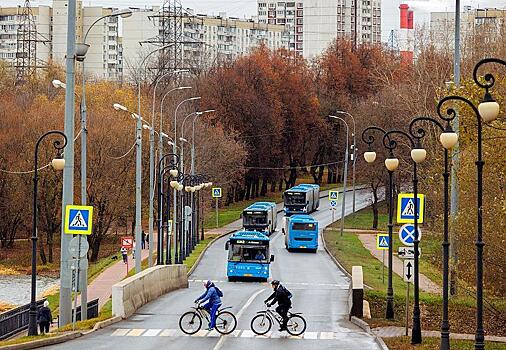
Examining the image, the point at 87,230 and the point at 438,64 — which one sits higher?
the point at 438,64

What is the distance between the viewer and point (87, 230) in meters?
26.8

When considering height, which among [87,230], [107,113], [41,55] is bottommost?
[87,230]

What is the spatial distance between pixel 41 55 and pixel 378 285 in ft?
455


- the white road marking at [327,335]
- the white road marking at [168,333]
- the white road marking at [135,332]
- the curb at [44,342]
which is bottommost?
the white road marking at [327,335]

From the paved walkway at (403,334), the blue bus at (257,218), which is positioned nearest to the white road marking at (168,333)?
the paved walkway at (403,334)

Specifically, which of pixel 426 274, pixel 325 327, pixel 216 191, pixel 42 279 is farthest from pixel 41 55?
pixel 325 327

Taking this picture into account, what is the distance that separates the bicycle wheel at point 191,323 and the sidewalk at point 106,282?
17.4 m

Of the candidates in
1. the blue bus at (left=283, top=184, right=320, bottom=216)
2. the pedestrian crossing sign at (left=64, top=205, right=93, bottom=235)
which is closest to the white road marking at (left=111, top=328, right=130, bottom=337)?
the pedestrian crossing sign at (left=64, top=205, right=93, bottom=235)

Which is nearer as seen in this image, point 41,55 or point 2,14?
point 41,55

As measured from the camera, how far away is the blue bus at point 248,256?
181ft

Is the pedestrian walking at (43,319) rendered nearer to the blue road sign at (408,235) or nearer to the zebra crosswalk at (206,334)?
the zebra crosswalk at (206,334)

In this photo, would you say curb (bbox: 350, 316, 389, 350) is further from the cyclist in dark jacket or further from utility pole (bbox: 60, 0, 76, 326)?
utility pole (bbox: 60, 0, 76, 326)

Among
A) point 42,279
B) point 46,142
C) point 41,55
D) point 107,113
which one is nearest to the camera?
point 42,279

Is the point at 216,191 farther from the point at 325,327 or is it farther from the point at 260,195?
the point at 325,327
